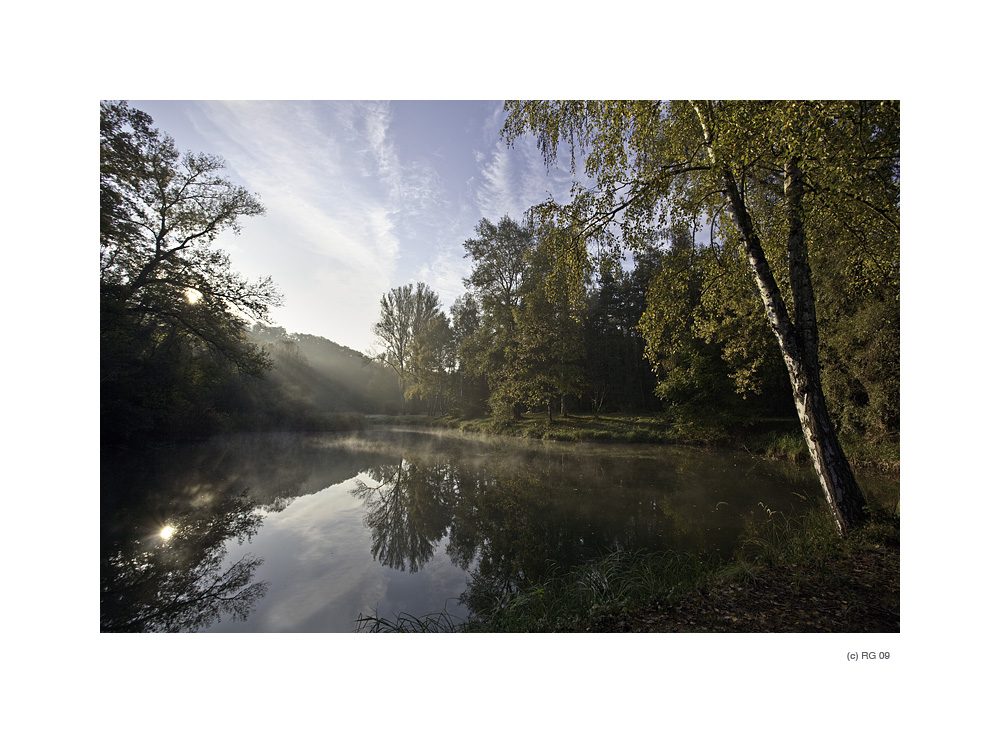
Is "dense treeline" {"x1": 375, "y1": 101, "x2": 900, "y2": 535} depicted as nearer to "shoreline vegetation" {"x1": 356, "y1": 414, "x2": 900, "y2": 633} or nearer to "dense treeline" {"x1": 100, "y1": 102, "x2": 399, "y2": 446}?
"shoreline vegetation" {"x1": 356, "y1": 414, "x2": 900, "y2": 633}

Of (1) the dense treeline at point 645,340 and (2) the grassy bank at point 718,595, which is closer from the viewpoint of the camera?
(2) the grassy bank at point 718,595

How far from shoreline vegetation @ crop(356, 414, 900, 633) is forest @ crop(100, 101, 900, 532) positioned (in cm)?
69

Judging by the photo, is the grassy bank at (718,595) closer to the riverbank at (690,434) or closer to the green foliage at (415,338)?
the riverbank at (690,434)

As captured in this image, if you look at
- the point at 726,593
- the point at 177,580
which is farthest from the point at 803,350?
the point at 177,580

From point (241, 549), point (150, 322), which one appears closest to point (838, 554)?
point (241, 549)

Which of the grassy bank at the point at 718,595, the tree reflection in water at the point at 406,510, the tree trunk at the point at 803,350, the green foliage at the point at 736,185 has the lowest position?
the tree reflection in water at the point at 406,510

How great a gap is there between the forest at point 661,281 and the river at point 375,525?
241cm

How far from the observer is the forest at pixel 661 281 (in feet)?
14.7

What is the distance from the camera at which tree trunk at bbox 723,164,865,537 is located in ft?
14.5

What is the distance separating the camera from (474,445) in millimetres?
17016

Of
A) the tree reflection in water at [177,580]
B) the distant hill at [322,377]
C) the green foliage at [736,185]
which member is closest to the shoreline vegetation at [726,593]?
the tree reflection in water at [177,580]

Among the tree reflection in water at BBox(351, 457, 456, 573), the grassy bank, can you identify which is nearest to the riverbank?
the grassy bank

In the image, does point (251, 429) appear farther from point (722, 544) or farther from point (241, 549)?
point (722, 544)

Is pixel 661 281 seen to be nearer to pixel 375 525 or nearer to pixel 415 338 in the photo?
pixel 375 525
